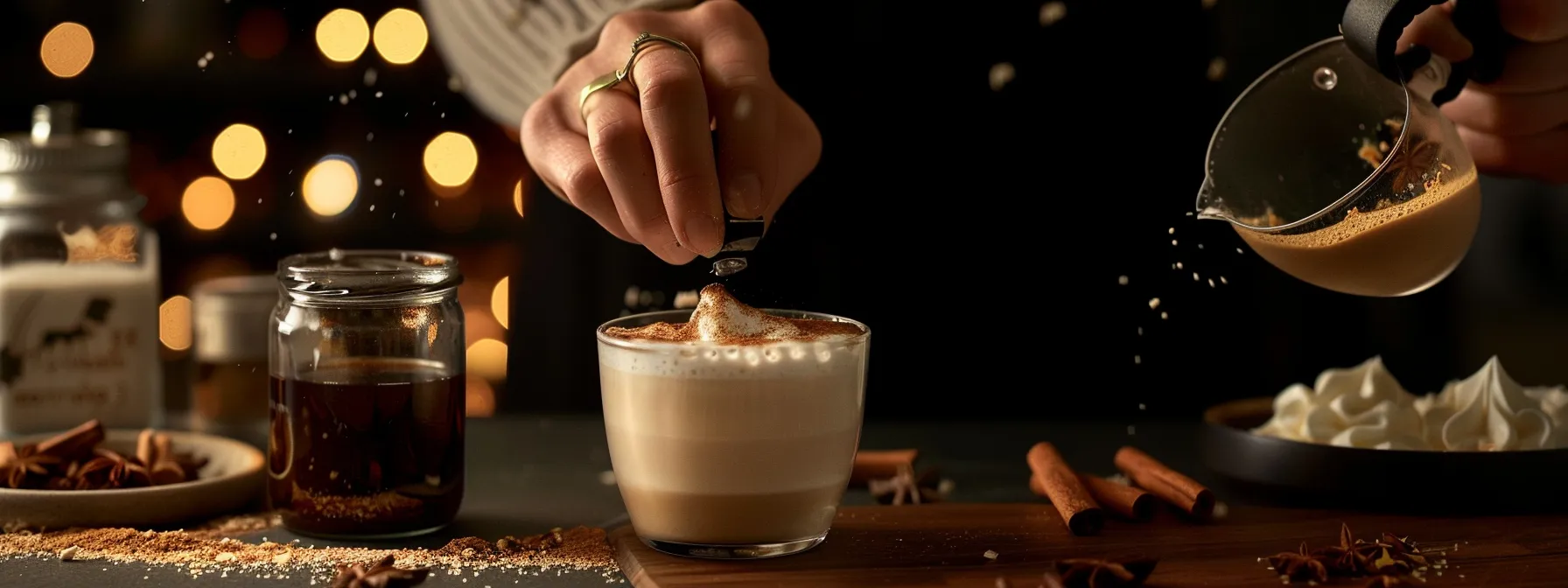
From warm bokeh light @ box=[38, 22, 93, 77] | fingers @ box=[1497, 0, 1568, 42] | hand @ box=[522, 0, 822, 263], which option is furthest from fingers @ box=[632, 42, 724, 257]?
warm bokeh light @ box=[38, 22, 93, 77]

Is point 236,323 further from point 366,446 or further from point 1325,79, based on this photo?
point 1325,79

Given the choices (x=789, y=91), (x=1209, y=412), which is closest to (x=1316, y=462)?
(x=1209, y=412)

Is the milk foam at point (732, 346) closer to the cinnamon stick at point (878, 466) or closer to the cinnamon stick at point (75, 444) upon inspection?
the cinnamon stick at point (878, 466)

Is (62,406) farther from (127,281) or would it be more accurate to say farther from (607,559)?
(607,559)

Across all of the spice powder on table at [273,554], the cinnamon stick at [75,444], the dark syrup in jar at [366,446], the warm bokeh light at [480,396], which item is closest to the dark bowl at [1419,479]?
the spice powder on table at [273,554]

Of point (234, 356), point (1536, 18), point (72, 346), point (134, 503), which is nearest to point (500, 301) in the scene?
point (234, 356)
